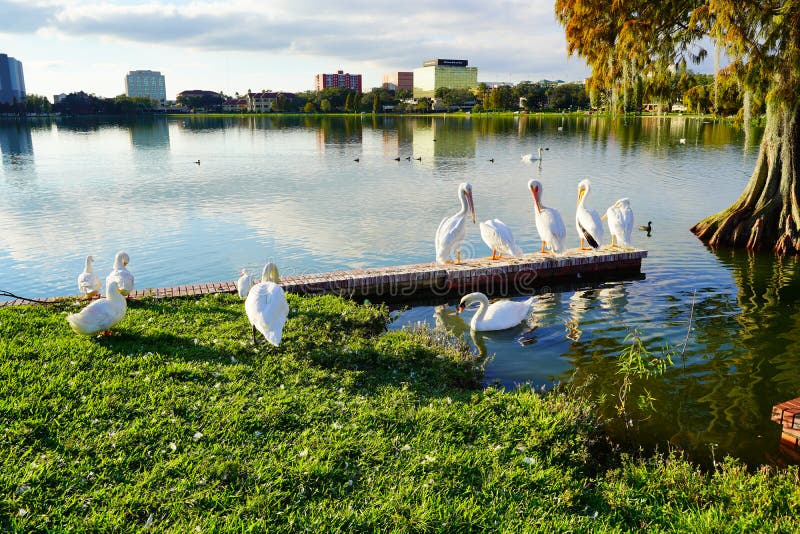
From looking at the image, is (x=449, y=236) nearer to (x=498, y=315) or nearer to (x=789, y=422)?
(x=498, y=315)

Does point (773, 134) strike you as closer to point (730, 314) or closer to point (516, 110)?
point (730, 314)

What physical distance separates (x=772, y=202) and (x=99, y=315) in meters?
18.2

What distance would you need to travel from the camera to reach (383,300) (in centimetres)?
1243

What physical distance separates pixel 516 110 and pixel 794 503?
486 feet

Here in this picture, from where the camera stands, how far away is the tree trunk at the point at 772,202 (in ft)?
54.0

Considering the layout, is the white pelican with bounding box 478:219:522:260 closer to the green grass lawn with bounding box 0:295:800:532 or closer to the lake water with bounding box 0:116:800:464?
the lake water with bounding box 0:116:800:464

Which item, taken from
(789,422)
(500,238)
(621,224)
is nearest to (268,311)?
(789,422)

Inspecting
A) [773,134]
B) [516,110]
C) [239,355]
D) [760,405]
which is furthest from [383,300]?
[516,110]

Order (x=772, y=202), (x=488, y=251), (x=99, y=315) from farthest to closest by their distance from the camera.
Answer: (x=488, y=251), (x=772, y=202), (x=99, y=315)

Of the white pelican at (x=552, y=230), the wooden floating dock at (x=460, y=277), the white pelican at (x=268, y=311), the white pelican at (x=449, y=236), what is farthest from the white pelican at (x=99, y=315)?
the white pelican at (x=552, y=230)

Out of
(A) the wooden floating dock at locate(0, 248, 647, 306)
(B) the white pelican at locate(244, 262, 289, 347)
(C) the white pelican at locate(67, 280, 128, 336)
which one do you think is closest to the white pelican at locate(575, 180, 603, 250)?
(A) the wooden floating dock at locate(0, 248, 647, 306)

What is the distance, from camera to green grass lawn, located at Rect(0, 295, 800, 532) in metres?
4.76

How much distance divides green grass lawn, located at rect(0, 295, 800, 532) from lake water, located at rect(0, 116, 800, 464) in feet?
4.76

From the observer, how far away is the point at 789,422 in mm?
6707
